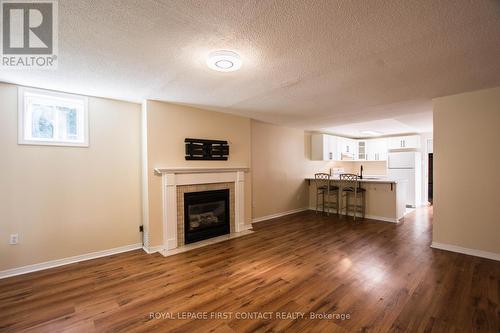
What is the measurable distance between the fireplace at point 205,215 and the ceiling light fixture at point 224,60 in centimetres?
Result: 238

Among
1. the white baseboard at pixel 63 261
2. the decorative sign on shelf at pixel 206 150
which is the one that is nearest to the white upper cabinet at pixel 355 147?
the decorative sign on shelf at pixel 206 150

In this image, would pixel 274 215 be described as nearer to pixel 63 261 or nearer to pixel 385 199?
pixel 385 199

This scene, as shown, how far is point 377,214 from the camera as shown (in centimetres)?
539

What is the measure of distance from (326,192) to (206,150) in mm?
3896

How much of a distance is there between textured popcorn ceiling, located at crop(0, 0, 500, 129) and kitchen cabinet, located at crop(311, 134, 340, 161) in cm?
332

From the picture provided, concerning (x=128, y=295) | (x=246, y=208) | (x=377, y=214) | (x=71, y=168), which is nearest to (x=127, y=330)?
(x=128, y=295)

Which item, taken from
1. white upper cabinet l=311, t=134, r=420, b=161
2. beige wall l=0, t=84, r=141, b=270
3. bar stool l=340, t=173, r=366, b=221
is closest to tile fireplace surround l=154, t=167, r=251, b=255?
beige wall l=0, t=84, r=141, b=270

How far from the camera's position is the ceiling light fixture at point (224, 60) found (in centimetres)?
204

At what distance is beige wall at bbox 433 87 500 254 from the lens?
3.05m

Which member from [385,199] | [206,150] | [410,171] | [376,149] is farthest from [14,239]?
[376,149]

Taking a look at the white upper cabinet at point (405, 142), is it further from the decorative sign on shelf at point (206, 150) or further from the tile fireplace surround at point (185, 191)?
the decorative sign on shelf at point (206, 150)

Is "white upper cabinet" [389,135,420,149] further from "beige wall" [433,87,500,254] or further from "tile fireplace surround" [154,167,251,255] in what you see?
"tile fireplace surround" [154,167,251,255]

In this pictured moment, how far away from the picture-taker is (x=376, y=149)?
26.0ft

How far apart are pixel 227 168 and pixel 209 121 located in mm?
989
